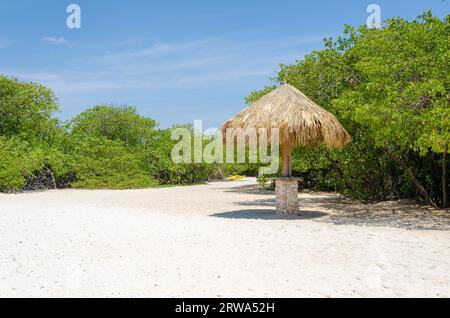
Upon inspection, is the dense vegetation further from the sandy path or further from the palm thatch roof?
the sandy path

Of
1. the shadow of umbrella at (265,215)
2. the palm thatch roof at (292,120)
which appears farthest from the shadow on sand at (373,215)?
the palm thatch roof at (292,120)

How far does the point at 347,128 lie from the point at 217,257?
350 inches

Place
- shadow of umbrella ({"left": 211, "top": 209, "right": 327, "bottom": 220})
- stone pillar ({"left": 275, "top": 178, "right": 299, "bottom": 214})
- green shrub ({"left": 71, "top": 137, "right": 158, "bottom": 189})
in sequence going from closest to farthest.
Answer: shadow of umbrella ({"left": 211, "top": 209, "right": 327, "bottom": 220}), stone pillar ({"left": 275, "top": 178, "right": 299, "bottom": 214}), green shrub ({"left": 71, "top": 137, "right": 158, "bottom": 189})

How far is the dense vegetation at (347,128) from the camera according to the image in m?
10.6

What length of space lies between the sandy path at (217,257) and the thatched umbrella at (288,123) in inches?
41.1

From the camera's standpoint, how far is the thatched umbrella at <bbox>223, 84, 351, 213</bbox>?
11445 mm

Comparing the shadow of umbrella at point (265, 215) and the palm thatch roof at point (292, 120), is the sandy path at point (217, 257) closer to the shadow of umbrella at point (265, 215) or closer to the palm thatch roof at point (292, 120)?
the shadow of umbrella at point (265, 215)

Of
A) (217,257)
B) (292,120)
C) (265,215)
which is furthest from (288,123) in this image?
(217,257)

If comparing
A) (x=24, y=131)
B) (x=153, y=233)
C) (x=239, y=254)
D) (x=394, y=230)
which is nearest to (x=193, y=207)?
(x=153, y=233)

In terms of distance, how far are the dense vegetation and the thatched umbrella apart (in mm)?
658

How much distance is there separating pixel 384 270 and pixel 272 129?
5.72 m

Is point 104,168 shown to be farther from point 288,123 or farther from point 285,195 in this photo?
point 288,123

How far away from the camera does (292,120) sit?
1138 centimetres

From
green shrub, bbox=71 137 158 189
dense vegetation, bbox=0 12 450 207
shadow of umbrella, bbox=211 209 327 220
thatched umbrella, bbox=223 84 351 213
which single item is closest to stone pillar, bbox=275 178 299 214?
thatched umbrella, bbox=223 84 351 213
